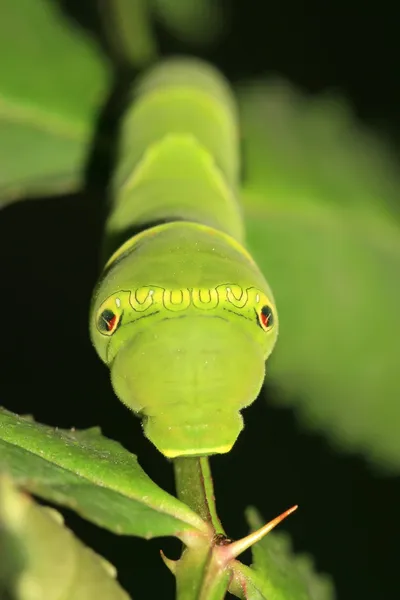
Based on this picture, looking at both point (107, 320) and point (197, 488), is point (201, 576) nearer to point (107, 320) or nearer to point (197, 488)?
point (197, 488)

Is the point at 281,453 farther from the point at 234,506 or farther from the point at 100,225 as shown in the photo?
the point at 100,225

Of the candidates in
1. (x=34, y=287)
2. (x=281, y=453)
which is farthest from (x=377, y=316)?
(x=34, y=287)

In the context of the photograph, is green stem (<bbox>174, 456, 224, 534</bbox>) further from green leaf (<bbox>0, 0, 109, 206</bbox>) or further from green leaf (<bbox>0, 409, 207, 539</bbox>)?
green leaf (<bbox>0, 0, 109, 206</bbox>)

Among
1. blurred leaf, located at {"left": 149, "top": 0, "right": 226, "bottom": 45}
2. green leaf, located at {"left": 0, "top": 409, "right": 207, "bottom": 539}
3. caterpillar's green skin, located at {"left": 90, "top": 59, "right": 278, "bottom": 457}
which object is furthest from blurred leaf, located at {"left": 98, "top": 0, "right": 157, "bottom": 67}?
green leaf, located at {"left": 0, "top": 409, "right": 207, "bottom": 539}

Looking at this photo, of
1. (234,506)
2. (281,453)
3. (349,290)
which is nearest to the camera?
(234,506)

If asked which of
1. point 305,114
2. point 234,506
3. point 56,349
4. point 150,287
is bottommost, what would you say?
point 234,506

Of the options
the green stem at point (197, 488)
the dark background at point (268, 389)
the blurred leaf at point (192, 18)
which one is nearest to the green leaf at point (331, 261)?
the dark background at point (268, 389)
